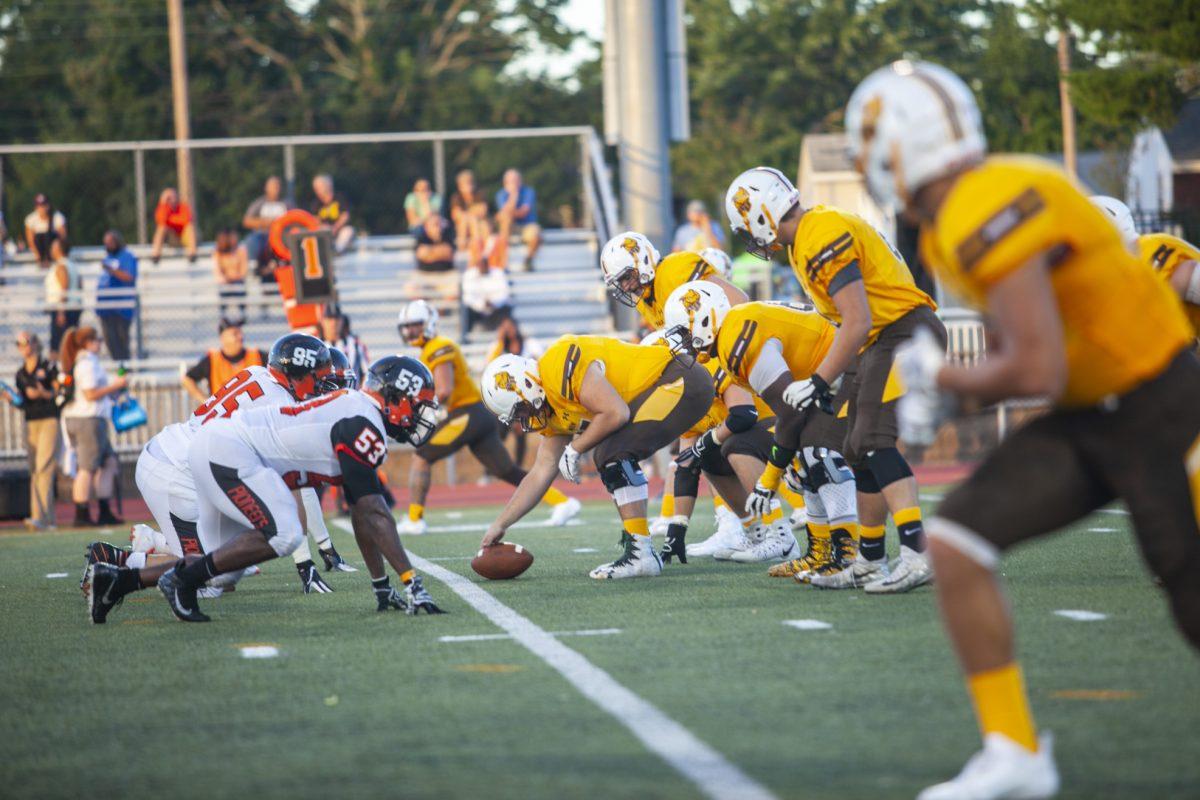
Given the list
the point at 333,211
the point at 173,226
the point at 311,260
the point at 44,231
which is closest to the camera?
the point at 311,260

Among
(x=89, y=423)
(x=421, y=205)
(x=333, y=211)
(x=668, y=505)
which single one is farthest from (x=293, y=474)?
(x=421, y=205)

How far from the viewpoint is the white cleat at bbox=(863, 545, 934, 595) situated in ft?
25.3

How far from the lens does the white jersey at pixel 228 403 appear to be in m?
8.55

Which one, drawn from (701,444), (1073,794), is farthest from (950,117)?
(701,444)

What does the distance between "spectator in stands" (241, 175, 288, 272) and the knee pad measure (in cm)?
1374

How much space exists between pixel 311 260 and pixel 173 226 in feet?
22.7

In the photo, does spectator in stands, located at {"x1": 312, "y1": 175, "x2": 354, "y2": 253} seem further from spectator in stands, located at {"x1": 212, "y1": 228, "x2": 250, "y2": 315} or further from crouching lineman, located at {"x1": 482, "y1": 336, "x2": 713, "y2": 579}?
crouching lineman, located at {"x1": 482, "y1": 336, "x2": 713, "y2": 579}

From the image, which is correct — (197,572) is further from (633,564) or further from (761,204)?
(761,204)

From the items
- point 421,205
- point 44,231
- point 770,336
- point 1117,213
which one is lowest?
point 770,336

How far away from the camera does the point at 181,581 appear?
25.3 feet

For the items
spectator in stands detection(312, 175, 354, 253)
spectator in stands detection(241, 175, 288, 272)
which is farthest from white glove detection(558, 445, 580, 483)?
spectator in stands detection(241, 175, 288, 272)

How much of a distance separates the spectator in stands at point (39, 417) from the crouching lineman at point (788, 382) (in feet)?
27.7

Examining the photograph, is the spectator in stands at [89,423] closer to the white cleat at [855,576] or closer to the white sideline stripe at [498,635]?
the white cleat at [855,576]

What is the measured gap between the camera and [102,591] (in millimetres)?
7820
